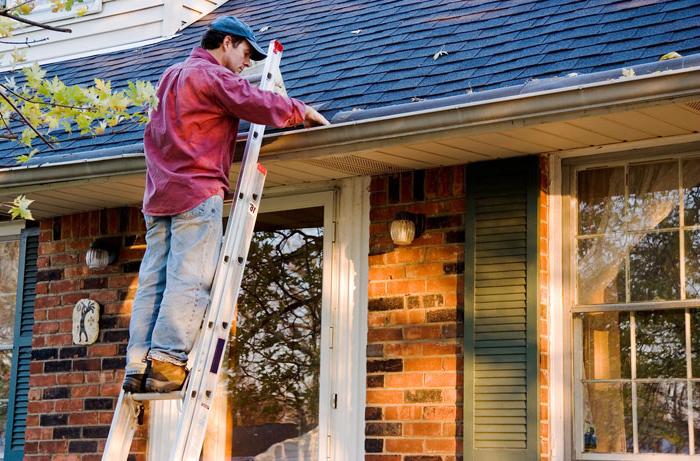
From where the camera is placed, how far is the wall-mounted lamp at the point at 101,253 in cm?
822

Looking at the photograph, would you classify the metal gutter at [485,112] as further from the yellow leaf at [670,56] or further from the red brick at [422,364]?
the red brick at [422,364]

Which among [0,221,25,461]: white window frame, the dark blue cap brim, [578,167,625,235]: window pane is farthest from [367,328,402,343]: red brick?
[0,221,25,461]: white window frame

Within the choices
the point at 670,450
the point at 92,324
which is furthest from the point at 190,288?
the point at 92,324

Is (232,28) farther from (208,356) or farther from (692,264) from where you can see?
(692,264)

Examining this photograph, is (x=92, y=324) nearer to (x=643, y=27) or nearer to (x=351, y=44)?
(x=351, y=44)

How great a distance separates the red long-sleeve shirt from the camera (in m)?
5.67

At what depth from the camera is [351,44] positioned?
25.7 ft

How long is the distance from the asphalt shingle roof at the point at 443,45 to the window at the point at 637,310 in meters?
0.69

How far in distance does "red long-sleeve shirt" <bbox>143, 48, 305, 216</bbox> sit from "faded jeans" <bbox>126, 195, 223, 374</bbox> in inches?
2.8

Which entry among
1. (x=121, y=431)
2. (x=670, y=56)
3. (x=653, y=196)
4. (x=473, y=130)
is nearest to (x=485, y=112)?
(x=473, y=130)

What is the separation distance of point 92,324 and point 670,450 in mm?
3736

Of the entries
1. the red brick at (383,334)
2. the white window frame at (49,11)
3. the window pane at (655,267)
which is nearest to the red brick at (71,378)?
the red brick at (383,334)

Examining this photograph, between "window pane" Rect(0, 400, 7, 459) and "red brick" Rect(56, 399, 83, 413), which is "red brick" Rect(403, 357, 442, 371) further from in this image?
"window pane" Rect(0, 400, 7, 459)

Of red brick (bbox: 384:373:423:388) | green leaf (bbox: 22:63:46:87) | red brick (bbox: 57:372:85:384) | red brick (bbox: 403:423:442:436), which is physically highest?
green leaf (bbox: 22:63:46:87)
